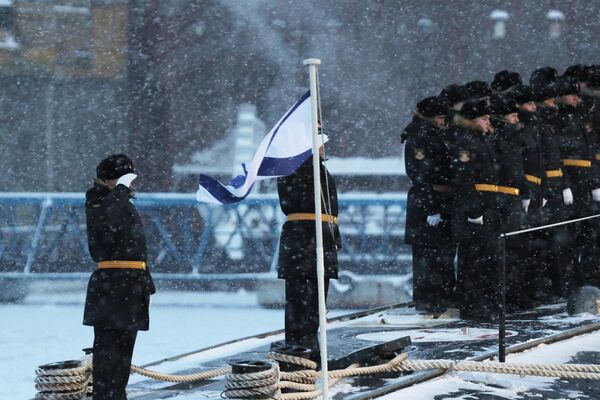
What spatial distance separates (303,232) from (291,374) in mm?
1350

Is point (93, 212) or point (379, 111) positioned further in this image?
point (379, 111)

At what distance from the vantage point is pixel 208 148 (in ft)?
53.1

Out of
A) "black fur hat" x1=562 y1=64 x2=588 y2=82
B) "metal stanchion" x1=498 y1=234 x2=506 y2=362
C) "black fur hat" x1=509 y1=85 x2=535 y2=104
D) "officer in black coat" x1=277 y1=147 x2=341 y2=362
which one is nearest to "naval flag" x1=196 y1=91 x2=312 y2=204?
"officer in black coat" x1=277 y1=147 x2=341 y2=362

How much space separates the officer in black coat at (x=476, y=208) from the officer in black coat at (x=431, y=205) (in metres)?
0.20

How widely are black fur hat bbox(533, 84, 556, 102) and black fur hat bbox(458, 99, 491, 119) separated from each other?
91 centimetres

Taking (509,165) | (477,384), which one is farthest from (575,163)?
(477,384)

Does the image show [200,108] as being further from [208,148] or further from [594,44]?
[594,44]

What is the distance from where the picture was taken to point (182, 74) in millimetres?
Answer: 16219

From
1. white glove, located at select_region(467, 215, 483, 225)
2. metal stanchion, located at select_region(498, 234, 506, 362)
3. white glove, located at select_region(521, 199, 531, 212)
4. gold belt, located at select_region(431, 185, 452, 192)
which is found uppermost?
gold belt, located at select_region(431, 185, 452, 192)

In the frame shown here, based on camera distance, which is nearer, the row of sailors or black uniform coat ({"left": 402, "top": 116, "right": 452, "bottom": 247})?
the row of sailors

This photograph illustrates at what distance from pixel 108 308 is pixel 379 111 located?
34.9ft

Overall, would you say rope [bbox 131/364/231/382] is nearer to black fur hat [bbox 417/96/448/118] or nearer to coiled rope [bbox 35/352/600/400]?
coiled rope [bbox 35/352/600/400]

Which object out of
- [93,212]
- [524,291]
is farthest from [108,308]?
[524,291]

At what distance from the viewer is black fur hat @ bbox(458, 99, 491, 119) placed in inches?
316
